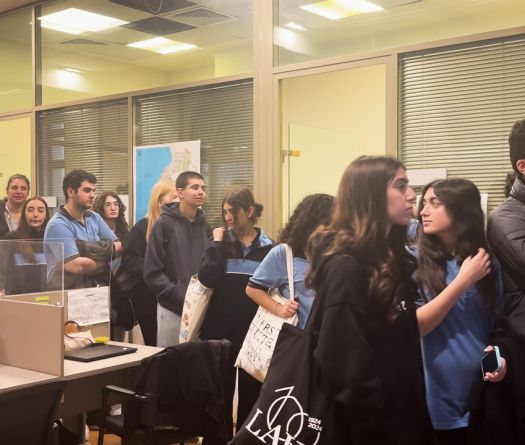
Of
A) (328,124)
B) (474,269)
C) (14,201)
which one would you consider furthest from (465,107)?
(14,201)

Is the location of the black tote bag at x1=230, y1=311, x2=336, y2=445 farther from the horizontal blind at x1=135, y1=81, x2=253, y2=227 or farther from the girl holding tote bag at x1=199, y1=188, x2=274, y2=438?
the horizontal blind at x1=135, y1=81, x2=253, y2=227

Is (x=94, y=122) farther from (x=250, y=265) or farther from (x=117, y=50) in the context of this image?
(x=250, y=265)

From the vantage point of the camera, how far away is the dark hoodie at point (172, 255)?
4117 mm

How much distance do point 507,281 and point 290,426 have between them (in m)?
1.36

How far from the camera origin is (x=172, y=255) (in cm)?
417

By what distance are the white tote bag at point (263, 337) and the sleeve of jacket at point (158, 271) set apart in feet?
3.31

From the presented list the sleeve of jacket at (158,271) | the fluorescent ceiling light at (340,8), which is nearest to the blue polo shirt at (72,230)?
the sleeve of jacket at (158,271)

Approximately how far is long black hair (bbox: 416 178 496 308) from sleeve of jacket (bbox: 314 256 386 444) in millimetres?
961

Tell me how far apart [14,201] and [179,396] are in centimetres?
329

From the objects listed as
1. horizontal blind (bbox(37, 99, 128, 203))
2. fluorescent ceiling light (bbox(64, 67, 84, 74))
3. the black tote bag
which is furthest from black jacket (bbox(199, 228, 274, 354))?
fluorescent ceiling light (bbox(64, 67, 84, 74))

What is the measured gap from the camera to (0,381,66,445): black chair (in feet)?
8.67

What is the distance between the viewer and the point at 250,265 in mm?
3643

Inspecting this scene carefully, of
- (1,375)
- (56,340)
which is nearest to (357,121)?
(56,340)

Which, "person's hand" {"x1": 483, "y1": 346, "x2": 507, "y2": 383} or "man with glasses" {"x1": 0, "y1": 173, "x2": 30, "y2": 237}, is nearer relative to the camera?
"person's hand" {"x1": 483, "y1": 346, "x2": 507, "y2": 383}
